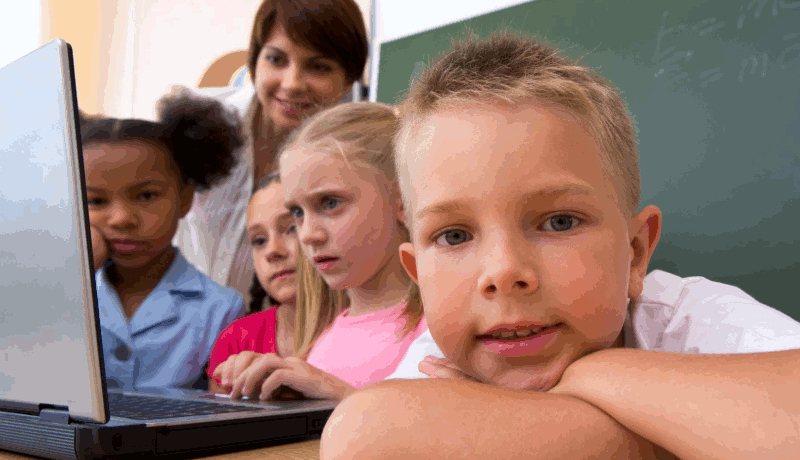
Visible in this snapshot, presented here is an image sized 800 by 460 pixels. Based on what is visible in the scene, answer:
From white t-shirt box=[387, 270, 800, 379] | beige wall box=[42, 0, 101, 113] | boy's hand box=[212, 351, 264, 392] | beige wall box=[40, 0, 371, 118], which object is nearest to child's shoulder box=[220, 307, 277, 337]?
boy's hand box=[212, 351, 264, 392]

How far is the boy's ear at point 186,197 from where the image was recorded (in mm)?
1727

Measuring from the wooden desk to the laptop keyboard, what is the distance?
7 cm

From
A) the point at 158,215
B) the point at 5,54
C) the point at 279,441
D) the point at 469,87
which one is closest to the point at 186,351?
the point at 158,215

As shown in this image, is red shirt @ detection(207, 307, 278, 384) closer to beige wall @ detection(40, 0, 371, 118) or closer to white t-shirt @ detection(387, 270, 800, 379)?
white t-shirt @ detection(387, 270, 800, 379)

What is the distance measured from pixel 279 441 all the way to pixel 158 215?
104 centimetres

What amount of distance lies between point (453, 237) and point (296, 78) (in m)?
1.19

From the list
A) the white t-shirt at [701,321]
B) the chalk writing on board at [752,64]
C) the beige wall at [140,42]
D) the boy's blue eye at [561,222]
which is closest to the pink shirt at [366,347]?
the white t-shirt at [701,321]

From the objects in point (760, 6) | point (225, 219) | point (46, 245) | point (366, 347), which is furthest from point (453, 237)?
point (225, 219)

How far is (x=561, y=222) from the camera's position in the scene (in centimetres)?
59

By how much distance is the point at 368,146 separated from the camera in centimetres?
120

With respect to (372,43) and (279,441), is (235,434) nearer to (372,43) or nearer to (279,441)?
(279,441)

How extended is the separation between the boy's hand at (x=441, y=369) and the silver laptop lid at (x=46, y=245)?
0.33 metres

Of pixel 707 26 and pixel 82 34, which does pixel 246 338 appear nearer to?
pixel 707 26

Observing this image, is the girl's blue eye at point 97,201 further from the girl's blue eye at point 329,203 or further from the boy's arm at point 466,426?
the boy's arm at point 466,426
